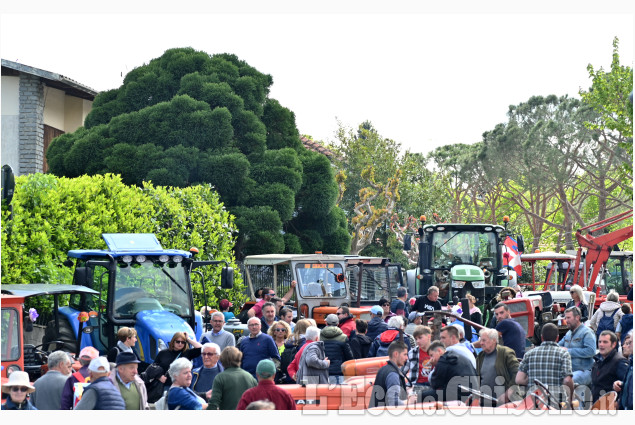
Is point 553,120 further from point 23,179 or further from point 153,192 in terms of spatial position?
point 23,179

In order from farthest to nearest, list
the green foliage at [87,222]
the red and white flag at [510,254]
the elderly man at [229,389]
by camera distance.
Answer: the red and white flag at [510,254] → the green foliage at [87,222] → the elderly man at [229,389]

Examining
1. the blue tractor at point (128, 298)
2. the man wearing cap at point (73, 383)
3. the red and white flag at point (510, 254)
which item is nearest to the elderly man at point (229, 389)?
the man wearing cap at point (73, 383)

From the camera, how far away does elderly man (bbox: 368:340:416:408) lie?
8898 mm

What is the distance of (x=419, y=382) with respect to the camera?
10484mm

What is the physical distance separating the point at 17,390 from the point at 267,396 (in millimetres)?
2235

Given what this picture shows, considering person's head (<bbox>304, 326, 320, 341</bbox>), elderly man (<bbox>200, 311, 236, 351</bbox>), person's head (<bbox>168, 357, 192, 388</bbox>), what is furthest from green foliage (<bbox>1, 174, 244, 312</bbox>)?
person's head (<bbox>168, 357, 192, 388</bbox>)

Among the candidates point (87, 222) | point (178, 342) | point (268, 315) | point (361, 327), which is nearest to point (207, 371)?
point (178, 342)

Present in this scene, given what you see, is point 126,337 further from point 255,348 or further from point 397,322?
point 397,322

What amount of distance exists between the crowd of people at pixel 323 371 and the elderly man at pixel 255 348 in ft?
0.04

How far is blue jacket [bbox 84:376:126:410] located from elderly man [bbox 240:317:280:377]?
11.9 ft

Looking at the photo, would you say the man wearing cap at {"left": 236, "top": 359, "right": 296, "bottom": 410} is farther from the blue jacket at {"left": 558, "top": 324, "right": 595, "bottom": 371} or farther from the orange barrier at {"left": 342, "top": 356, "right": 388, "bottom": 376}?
the blue jacket at {"left": 558, "top": 324, "right": 595, "bottom": 371}

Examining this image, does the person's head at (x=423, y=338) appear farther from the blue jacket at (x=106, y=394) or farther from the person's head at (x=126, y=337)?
the blue jacket at (x=106, y=394)

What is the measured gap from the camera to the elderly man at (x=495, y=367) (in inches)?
376

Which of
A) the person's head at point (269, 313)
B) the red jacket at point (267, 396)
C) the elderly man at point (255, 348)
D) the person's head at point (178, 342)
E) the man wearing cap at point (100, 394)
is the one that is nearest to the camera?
the man wearing cap at point (100, 394)
